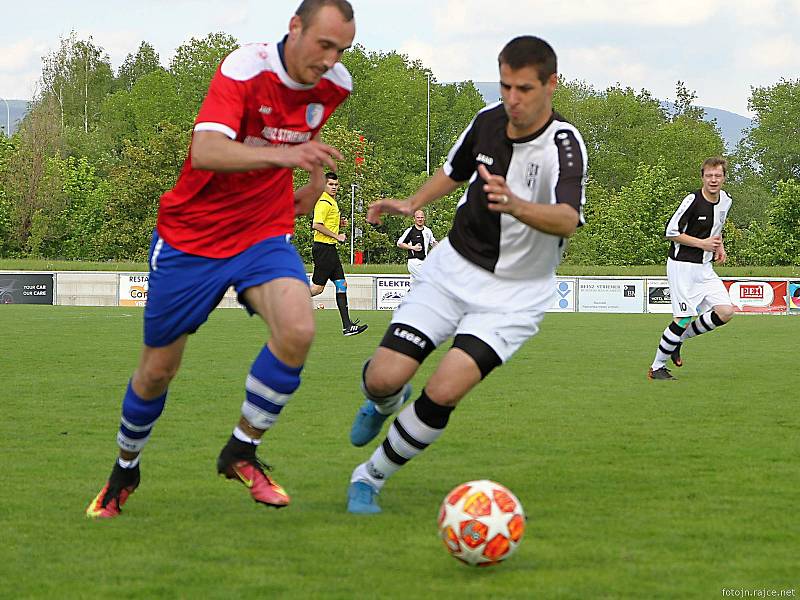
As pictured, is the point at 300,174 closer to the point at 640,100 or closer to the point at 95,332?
the point at 95,332

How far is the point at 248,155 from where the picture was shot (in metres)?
5.58

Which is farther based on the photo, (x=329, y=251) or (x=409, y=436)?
(x=329, y=251)

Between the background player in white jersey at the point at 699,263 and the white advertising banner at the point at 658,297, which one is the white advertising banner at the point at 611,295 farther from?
the background player in white jersey at the point at 699,263

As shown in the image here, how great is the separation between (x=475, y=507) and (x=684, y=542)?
103cm

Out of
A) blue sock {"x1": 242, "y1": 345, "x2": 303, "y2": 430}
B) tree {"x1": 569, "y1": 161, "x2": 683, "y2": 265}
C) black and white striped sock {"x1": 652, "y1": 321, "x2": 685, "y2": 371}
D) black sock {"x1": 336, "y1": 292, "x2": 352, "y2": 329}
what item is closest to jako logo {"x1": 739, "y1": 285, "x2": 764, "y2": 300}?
black sock {"x1": 336, "y1": 292, "x2": 352, "y2": 329}

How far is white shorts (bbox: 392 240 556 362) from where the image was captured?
20.9ft

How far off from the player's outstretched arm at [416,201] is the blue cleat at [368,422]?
0.92m

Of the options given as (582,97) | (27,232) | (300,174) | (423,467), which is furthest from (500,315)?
(582,97)

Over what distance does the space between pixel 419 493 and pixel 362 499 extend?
0.57m

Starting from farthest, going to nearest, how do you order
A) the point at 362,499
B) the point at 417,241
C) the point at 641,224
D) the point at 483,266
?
the point at 641,224 → the point at 417,241 → the point at 483,266 → the point at 362,499

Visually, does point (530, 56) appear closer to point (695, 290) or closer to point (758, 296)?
point (695, 290)

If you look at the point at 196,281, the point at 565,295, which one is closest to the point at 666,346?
the point at 196,281

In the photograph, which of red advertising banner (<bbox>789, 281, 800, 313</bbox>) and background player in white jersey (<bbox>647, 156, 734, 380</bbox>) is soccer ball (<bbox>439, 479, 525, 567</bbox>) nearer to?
background player in white jersey (<bbox>647, 156, 734, 380</bbox>)

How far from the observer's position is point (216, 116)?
5.79 metres
